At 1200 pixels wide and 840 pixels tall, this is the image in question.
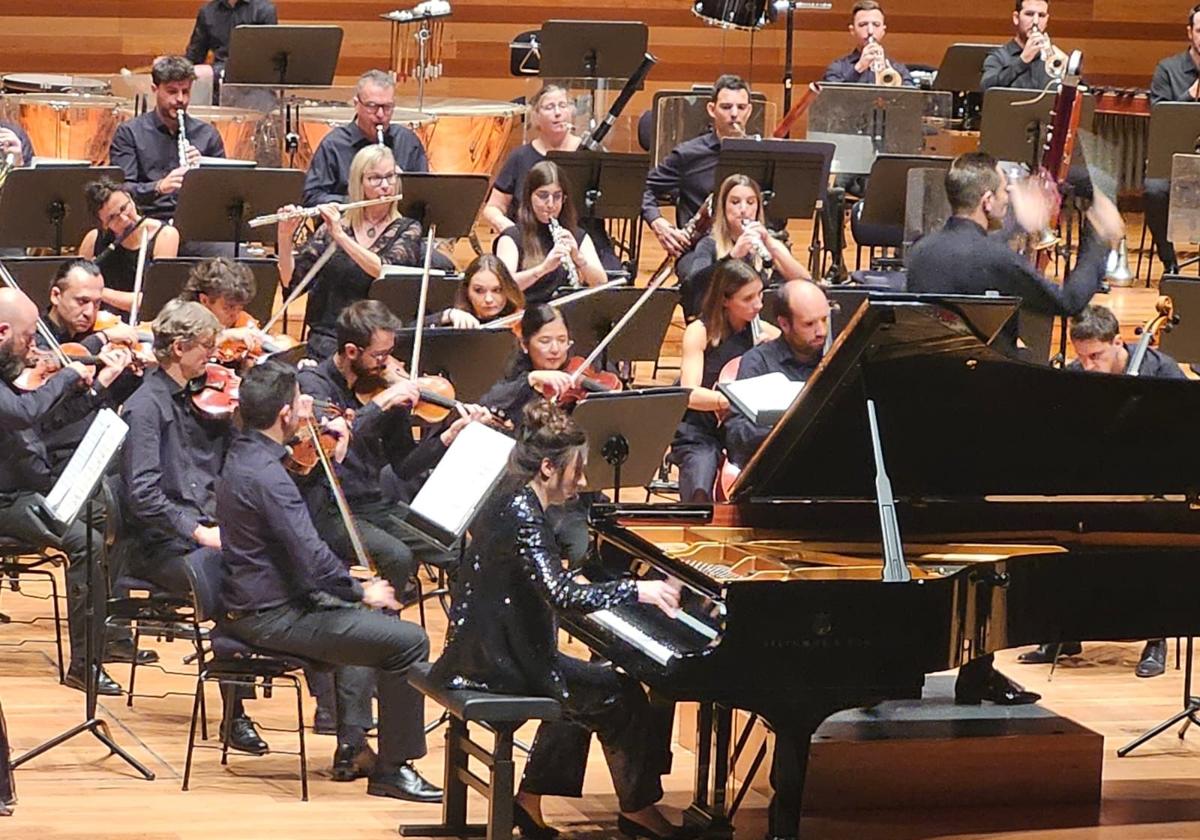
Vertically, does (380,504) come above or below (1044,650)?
above

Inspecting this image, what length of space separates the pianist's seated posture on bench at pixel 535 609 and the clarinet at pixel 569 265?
2.66 meters

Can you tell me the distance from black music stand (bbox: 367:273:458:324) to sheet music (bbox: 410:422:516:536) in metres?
1.85

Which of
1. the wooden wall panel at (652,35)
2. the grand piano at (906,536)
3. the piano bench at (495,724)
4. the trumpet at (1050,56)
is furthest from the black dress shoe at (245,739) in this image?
the wooden wall panel at (652,35)

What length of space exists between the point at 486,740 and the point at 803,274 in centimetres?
255

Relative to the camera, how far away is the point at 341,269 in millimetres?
6848

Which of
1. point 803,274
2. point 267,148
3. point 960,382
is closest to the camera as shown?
point 960,382

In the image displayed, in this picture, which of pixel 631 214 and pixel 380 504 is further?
pixel 631 214

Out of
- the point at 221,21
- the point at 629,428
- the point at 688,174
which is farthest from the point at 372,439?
the point at 221,21

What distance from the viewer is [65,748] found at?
505cm

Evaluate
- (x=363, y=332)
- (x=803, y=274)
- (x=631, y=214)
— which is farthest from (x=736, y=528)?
(x=631, y=214)

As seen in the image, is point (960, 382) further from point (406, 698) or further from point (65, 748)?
point (65, 748)

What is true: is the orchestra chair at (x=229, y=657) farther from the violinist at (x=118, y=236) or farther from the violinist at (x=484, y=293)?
the violinist at (x=118, y=236)

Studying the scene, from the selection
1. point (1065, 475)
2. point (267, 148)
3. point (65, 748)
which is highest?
point (267, 148)

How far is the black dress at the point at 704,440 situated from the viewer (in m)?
5.97
